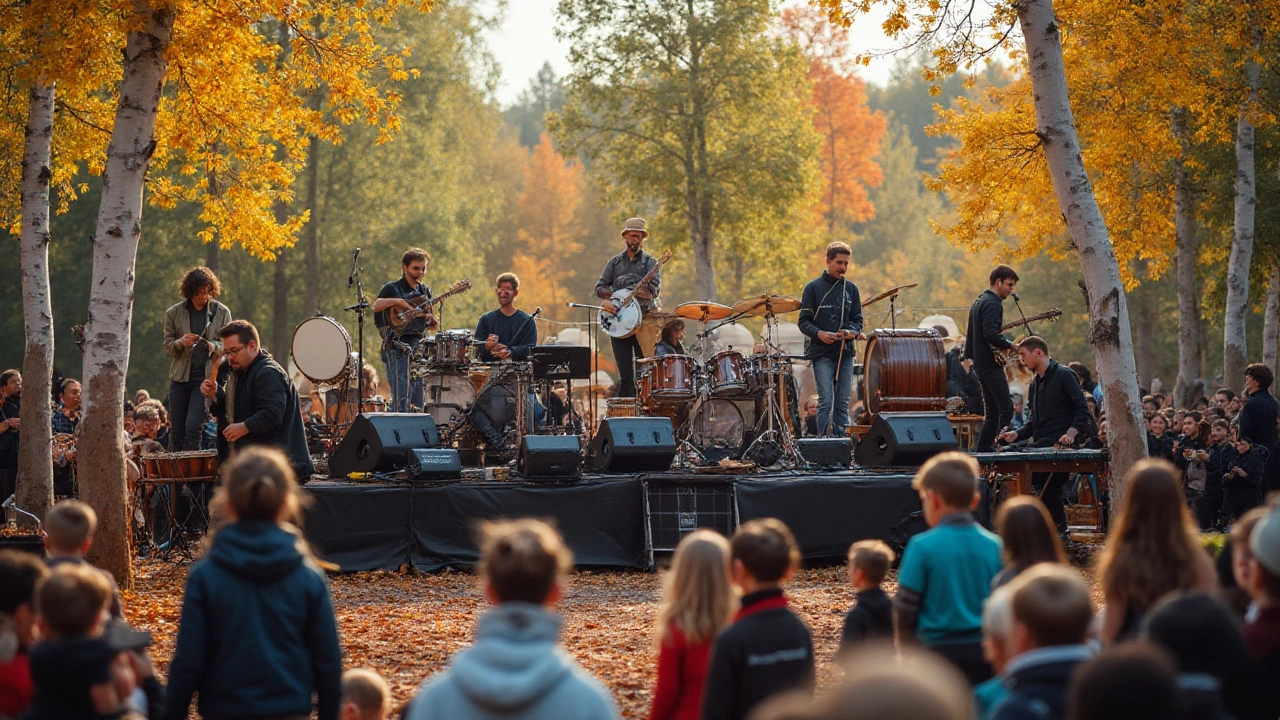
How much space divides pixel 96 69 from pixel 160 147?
1245 mm

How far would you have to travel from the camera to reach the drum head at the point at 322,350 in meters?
15.9

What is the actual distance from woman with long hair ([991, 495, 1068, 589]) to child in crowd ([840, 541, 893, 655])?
76cm

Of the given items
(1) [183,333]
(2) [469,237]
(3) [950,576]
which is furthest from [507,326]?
(2) [469,237]

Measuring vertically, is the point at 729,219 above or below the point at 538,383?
above

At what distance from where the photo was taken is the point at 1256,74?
67.7 feet

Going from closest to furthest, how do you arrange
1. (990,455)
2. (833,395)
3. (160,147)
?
(990,455)
(160,147)
(833,395)

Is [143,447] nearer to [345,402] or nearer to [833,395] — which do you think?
[345,402]

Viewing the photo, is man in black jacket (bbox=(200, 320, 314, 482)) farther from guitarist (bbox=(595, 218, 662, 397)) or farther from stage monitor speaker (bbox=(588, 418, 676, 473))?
guitarist (bbox=(595, 218, 662, 397))

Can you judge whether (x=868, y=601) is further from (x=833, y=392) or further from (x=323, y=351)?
(x=323, y=351)

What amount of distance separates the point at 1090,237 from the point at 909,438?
2.53 metres

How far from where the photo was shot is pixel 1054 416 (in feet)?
43.3

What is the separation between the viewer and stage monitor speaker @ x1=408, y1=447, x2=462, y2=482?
12.4 metres

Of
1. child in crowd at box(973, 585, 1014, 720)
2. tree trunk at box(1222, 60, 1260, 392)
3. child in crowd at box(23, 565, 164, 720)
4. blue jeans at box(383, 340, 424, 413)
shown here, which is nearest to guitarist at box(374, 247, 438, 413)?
blue jeans at box(383, 340, 424, 413)

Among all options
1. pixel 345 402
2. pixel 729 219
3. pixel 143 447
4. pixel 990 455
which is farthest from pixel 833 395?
pixel 729 219
